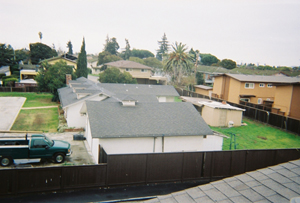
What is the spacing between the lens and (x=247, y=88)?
45.4m

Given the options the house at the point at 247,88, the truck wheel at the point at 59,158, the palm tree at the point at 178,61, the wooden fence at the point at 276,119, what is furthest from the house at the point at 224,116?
the palm tree at the point at 178,61

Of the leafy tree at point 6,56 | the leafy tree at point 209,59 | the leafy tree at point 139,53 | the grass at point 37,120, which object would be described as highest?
the leafy tree at point 139,53

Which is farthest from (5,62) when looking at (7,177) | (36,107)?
(7,177)

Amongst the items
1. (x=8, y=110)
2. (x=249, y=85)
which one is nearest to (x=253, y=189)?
(x=8, y=110)

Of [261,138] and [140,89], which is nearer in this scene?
[261,138]

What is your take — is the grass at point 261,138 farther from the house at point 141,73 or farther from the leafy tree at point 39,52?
the leafy tree at point 39,52

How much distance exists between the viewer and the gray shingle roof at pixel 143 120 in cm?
1783

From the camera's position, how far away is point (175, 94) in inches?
1644

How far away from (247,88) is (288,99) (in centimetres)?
1092

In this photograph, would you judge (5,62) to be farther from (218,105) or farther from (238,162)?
(238,162)

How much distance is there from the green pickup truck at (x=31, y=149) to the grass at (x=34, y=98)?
83.4ft

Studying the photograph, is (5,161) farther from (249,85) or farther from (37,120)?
(249,85)

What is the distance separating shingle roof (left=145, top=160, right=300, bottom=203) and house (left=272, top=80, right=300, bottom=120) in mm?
32274

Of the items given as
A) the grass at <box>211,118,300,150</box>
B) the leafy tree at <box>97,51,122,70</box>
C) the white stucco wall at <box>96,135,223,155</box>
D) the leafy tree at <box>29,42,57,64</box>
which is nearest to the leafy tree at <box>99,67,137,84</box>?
the grass at <box>211,118,300,150</box>
